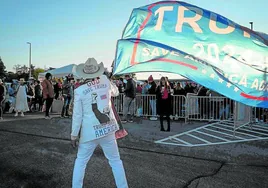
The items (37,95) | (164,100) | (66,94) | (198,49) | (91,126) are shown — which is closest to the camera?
(91,126)

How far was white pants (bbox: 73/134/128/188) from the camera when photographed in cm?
356

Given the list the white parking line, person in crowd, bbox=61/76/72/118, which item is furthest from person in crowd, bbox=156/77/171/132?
person in crowd, bbox=61/76/72/118

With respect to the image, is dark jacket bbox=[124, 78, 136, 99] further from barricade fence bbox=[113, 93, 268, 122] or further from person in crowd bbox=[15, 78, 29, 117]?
person in crowd bbox=[15, 78, 29, 117]

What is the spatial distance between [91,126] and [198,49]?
1.83 meters

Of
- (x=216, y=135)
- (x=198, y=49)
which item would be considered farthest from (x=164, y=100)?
(x=198, y=49)

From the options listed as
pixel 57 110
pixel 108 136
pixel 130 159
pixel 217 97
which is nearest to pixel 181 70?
pixel 108 136

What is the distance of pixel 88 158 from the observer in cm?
369

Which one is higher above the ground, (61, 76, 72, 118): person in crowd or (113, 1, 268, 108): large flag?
(113, 1, 268, 108): large flag

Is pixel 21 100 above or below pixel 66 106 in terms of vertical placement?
above

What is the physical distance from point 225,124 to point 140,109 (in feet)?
12.9

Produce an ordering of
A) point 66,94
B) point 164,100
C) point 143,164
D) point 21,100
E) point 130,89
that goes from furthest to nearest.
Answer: point 21,100
point 66,94
point 130,89
point 164,100
point 143,164

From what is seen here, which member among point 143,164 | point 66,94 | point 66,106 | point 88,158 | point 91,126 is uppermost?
point 66,94

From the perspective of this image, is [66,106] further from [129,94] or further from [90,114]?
[90,114]

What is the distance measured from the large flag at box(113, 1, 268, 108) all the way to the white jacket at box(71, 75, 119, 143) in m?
0.60
